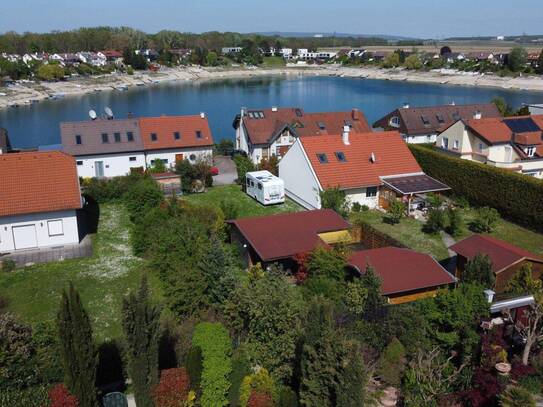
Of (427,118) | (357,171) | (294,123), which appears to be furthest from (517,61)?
(357,171)

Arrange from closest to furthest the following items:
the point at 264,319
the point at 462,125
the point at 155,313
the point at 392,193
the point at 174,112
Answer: the point at 155,313 < the point at 264,319 < the point at 392,193 < the point at 462,125 < the point at 174,112

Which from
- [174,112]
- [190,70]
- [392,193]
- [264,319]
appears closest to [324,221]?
[392,193]

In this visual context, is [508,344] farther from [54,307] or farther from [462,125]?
[462,125]

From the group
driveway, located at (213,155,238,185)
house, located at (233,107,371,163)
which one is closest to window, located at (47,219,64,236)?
driveway, located at (213,155,238,185)

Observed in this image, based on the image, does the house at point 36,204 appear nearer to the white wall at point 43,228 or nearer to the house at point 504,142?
the white wall at point 43,228

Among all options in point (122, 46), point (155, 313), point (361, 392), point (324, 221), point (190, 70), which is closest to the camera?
point (361, 392)

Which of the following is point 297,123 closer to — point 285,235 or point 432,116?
point 432,116
